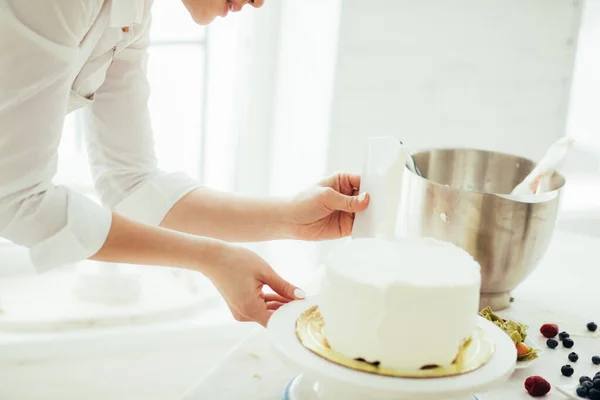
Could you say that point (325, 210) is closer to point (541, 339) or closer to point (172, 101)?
point (541, 339)

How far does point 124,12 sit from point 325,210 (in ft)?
1.58

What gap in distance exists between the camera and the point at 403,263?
0.94 metres

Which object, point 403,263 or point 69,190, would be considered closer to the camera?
point 403,263

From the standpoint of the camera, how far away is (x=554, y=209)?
4.12 ft

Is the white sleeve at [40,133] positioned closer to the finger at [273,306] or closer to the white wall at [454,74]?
Answer: the finger at [273,306]

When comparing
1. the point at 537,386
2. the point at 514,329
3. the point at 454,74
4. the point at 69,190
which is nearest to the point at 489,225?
the point at 514,329

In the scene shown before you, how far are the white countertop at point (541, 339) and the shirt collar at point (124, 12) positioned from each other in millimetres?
518

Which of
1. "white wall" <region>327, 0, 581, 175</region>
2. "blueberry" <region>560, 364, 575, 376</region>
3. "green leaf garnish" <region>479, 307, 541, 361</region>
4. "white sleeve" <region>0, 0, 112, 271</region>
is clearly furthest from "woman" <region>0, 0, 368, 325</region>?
"white wall" <region>327, 0, 581, 175</region>

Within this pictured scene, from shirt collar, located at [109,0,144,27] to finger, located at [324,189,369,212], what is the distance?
43cm

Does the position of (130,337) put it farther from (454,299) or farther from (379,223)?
(454,299)

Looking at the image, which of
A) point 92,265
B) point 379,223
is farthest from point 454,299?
point 92,265

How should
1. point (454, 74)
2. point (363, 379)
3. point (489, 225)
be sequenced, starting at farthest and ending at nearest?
point (454, 74) → point (489, 225) → point (363, 379)

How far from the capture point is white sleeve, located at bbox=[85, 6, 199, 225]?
1410 mm

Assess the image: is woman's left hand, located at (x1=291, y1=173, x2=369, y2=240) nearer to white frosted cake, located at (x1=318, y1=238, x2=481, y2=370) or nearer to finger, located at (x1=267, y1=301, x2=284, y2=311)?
finger, located at (x1=267, y1=301, x2=284, y2=311)
